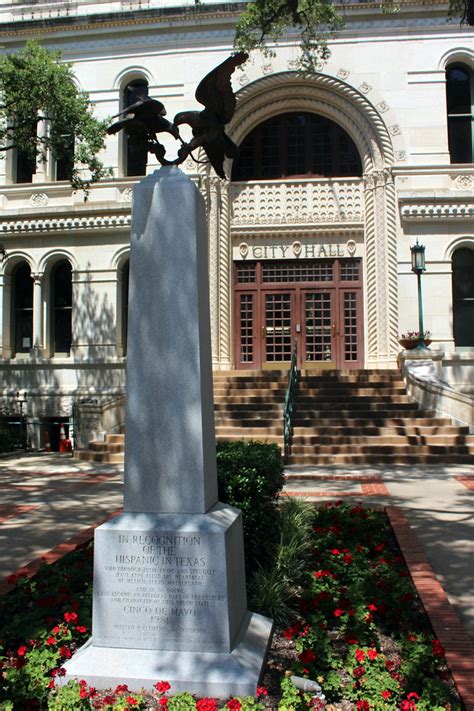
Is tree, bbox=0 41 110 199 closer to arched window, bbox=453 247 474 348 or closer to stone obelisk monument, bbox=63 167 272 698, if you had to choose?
arched window, bbox=453 247 474 348

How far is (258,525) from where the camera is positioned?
5688 millimetres

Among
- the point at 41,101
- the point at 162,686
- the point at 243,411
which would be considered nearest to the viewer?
the point at 162,686

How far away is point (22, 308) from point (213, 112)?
59.9ft

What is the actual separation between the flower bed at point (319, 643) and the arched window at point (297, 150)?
16746 mm

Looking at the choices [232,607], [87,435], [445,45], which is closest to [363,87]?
[445,45]

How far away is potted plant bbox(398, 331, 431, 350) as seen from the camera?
1694cm

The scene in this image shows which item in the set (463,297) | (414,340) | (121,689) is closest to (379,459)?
(414,340)

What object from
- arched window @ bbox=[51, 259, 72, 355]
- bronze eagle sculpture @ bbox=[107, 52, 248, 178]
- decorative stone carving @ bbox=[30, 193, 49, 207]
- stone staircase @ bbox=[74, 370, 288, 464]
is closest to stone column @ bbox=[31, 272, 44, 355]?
arched window @ bbox=[51, 259, 72, 355]

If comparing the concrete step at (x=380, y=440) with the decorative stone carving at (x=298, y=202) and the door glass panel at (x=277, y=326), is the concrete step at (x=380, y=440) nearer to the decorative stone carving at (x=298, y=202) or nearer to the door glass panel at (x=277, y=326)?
the door glass panel at (x=277, y=326)

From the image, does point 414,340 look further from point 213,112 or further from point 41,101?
point 213,112

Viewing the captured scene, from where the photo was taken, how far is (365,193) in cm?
2000

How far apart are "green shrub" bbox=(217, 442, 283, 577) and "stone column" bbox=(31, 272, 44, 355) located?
51.7 ft

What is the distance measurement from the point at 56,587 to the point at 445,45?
2013 centimetres

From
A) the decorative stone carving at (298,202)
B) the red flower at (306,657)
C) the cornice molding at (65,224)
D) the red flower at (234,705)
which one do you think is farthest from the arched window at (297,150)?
the red flower at (234,705)
